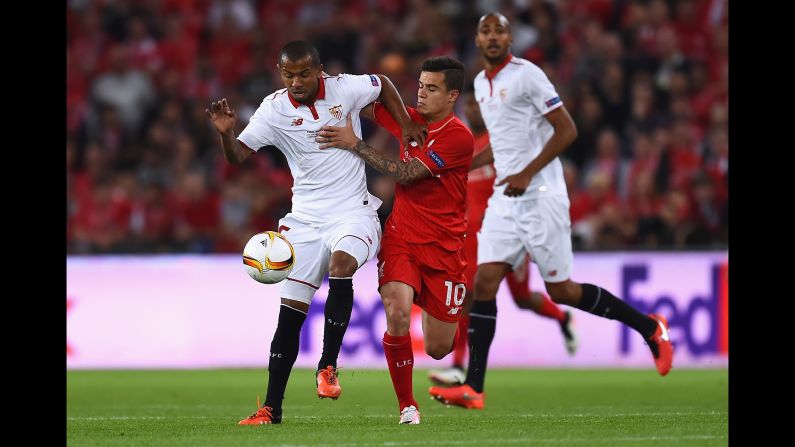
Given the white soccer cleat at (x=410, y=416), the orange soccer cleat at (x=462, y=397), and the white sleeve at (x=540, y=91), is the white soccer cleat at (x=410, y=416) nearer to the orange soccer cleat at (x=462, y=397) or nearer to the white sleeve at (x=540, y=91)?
the orange soccer cleat at (x=462, y=397)

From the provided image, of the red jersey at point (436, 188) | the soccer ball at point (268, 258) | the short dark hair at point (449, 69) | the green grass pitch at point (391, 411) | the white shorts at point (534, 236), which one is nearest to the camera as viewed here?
the green grass pitch at point (391, 411)

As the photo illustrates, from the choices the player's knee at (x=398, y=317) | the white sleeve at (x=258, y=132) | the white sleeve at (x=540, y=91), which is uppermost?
the white sleeve at (x=540, y=91)

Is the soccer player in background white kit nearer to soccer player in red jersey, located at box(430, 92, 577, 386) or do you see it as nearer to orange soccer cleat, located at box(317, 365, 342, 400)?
orange soccer cleat, located at box(317, 365, 342, 400)

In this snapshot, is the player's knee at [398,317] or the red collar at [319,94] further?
the red collar at [319,94]

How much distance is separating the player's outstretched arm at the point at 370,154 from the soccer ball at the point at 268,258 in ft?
2.05

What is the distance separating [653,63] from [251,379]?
6746 millimetres

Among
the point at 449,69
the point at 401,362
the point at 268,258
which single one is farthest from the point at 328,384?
the point at 449,69

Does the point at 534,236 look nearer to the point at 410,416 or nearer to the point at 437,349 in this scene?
the point at 437,349

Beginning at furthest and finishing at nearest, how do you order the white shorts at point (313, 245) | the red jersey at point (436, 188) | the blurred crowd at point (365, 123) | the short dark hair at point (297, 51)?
the blurred crowd at point (365, 123)
the red jersey at point (436, 188)
the white shorts at point (313, 245)
the short dark hair at point (297, 51)

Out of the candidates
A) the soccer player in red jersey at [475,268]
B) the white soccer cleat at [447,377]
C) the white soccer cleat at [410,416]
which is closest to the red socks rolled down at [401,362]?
the white soccer cleat at [410,416]

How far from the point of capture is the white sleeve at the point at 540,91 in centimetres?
855

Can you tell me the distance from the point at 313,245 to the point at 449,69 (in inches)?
52.1

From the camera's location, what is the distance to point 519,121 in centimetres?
873

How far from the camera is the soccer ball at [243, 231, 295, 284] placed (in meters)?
6.99
